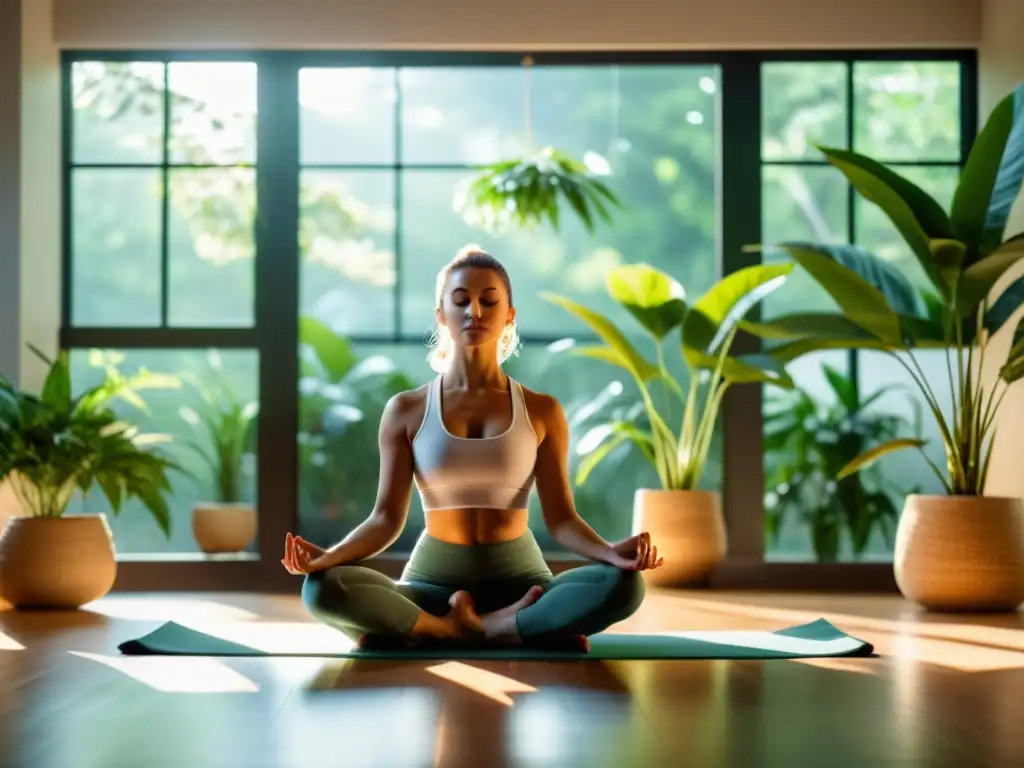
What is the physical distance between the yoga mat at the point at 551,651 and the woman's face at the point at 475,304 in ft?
2.39

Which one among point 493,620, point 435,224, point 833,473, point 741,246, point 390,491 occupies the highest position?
point 435,224

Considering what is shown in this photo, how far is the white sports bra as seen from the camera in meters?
3.32

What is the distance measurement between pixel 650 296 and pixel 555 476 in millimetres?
2122

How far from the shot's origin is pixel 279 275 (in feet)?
18.7

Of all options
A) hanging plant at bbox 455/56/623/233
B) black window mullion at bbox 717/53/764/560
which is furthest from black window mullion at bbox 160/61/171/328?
black window mullion at bbox 717/53/764/560

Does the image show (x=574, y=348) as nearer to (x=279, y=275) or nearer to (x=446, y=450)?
(x=279, y=275)

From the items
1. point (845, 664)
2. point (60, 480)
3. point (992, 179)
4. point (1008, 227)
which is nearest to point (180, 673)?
point (845, 664)

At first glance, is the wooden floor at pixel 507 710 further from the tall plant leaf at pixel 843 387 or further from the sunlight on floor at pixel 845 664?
the tall plant leaf at pixel 843 387

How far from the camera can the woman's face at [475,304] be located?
3.35 meters

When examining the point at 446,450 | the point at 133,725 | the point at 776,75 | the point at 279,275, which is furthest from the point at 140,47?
the point at 133,725

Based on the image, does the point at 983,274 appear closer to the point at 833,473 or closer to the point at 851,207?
the point at 851,207

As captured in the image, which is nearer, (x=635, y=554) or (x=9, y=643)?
(x=635, y=554)

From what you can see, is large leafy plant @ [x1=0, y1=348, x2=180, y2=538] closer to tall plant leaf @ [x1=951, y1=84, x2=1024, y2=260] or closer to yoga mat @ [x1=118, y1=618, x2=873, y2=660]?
yoga mat @ [x1=118, y1=618, x2=873, y2=660]

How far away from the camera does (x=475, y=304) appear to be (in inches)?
132
